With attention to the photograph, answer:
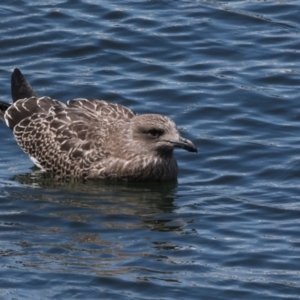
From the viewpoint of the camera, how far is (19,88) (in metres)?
15.0

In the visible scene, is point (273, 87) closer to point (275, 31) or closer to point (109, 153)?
point (275, 31)

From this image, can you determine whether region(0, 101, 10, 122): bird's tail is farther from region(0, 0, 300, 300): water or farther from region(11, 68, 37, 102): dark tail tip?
region(0, 0, 300, 300): water

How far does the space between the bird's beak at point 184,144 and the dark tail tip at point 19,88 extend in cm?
235

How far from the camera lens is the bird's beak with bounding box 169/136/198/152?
13.2 m

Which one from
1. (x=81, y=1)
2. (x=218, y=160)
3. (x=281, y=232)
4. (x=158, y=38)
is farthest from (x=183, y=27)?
(x=281, y=232)

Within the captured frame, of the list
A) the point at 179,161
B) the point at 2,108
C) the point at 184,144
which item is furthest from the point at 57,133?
the point at 184,144

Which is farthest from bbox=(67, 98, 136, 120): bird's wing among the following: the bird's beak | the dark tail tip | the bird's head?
the bird's beak

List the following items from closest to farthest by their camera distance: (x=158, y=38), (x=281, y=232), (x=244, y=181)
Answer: (x=281, y=232) < (x=244, y=181) < (x=158, y=38)

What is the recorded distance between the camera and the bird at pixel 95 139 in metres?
13.8

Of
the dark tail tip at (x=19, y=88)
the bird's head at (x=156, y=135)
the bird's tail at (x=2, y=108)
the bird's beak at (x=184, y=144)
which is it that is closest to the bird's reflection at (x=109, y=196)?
the bird's head at (x=156, y=135)

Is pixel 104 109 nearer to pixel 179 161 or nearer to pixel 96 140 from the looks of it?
pixel 96 140

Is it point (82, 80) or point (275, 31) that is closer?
point (82, 80)

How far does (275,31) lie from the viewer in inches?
707

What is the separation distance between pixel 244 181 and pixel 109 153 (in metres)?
1.53
